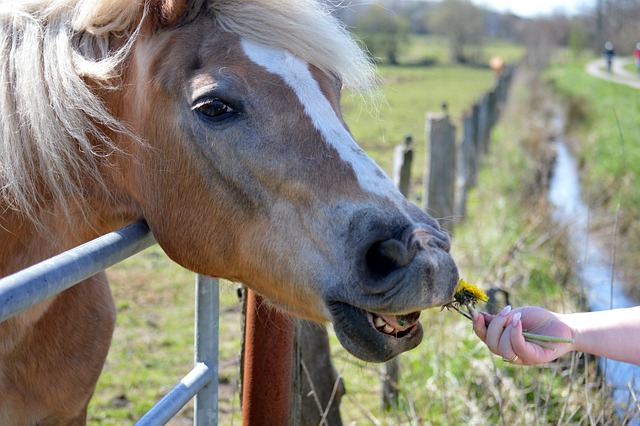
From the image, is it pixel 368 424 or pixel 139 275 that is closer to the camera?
pixel 368 424

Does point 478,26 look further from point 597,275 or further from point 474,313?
point 474,313

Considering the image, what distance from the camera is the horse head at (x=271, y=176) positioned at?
1.67m

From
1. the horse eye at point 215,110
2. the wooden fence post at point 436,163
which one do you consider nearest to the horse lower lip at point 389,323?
the horse eye at point 215,110

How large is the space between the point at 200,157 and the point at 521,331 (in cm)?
104

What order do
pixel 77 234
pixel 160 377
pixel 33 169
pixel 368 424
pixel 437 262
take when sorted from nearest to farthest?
pixel 437 262, pixel 33 169, pixel 77 234, pixel 368 424, pixel 160 377

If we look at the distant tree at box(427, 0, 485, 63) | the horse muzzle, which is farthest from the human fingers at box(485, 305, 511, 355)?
the distant tree at box(427, 0, 485, 63)

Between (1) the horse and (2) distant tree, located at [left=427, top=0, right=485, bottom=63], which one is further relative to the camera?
(2) distant tree, located at [left=427, top=0, right=485, bottom=63]

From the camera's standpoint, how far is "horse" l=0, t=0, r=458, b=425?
1.74m

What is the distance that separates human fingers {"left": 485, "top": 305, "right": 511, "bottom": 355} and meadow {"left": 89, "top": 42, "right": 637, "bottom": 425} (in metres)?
0.88

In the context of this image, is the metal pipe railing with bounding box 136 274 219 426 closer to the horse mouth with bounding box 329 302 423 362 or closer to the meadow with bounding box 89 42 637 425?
the meadow with bounding box 89 42 637 425

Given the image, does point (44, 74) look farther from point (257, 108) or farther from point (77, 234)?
point (257, 108)

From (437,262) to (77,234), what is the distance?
46.7 inches

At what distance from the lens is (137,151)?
199 cm

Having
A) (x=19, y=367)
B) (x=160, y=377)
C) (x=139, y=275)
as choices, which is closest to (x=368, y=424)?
(x=160, y=377)
